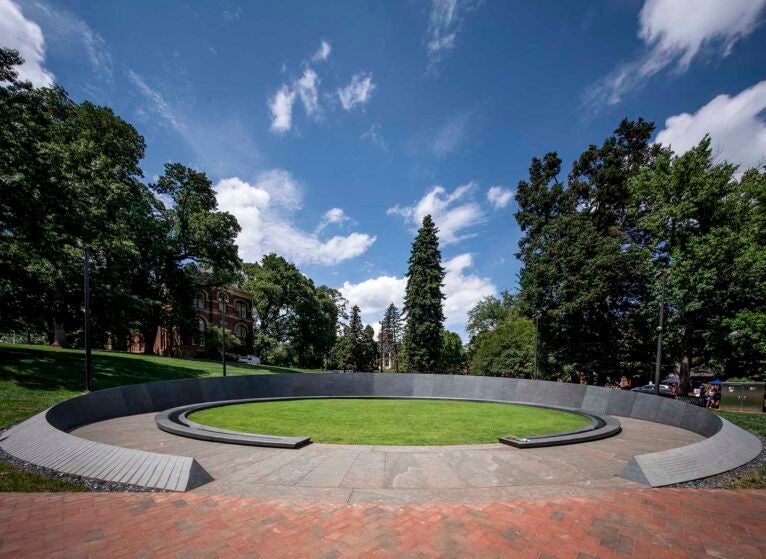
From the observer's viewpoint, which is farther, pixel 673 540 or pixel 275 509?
pixel 275 509

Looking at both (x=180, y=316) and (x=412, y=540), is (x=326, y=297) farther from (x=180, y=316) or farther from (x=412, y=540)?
(x=412, y=540)

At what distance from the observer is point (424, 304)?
36.2 m

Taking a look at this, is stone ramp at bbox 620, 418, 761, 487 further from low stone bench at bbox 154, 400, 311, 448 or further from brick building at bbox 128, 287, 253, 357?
brick building at bbox 128, 287, 253, 357

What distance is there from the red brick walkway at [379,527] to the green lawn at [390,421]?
3.62 metres

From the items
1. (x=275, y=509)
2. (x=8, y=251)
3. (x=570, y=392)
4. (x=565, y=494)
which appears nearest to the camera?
(x=275, y=509)

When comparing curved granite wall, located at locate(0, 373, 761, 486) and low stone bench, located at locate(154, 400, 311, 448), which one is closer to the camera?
curved granite wall, located at locate(0, 373, 761, 486)

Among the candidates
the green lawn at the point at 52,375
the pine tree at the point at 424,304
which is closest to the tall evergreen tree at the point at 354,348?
the pine tree at the point at 424,304

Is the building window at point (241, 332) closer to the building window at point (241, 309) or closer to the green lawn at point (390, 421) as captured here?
the building window at point (241, 309)

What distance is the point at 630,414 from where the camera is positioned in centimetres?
1243

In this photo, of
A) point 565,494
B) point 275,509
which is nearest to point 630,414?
point 565,494

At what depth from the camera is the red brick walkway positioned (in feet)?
11.7

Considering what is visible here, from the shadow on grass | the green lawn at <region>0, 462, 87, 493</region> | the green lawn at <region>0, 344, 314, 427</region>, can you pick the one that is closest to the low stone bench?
the green lawn at <region>0, 462, 87, 493</region>

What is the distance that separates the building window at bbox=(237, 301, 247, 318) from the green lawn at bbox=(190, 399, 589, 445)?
124ft

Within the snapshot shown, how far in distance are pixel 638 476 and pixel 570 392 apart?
34.1ft
